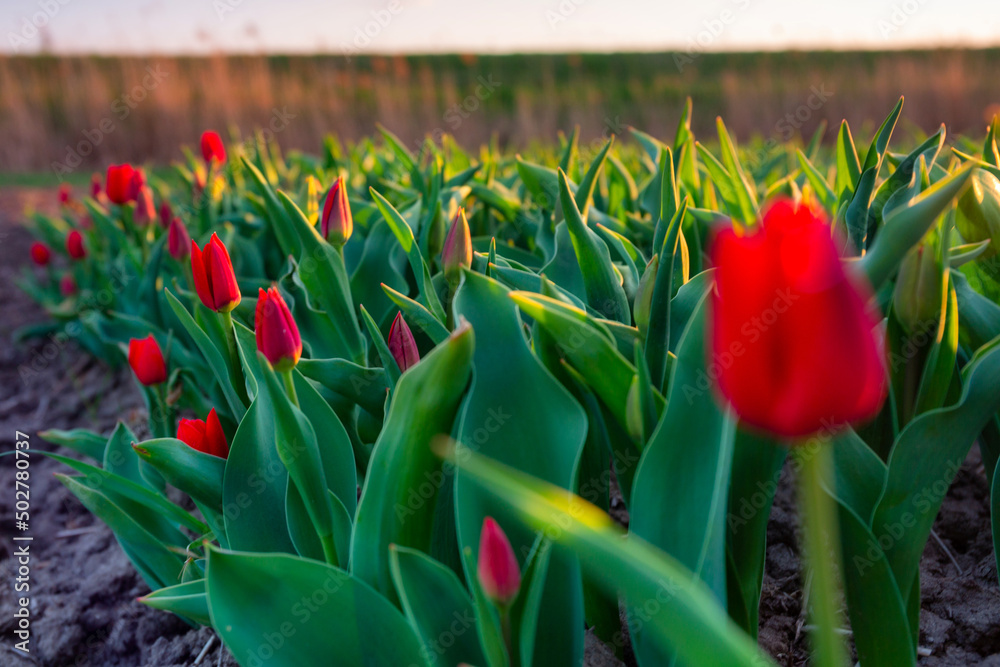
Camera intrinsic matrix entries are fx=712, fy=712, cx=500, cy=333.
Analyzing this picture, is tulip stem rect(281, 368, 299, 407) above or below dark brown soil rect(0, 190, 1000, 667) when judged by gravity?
above

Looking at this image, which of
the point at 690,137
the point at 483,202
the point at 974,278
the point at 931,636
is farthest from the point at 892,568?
the point at 483,202

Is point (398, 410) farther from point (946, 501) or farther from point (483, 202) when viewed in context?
point (483, 202)

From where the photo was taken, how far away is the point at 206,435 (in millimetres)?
930

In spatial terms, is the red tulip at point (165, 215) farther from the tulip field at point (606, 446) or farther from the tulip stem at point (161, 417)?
the tulip field at point (606, 446)

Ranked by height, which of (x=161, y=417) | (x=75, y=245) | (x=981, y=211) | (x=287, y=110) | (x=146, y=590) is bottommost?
(x=146, y=590)

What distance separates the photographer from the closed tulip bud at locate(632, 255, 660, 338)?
773mm

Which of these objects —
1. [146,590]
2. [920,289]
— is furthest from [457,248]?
[146,590]

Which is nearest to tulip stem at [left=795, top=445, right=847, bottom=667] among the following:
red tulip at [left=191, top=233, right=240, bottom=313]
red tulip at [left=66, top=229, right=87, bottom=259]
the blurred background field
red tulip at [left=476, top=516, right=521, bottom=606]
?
red tulip at [left=476, top=516, right=521, bottom=606]

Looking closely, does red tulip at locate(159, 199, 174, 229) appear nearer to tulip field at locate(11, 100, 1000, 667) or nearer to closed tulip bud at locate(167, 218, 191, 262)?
closed tulip bud at locate(167, 218, 191, 262)

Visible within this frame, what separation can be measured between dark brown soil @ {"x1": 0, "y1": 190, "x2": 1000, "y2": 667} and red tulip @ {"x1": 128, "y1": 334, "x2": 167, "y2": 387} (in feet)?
1.44

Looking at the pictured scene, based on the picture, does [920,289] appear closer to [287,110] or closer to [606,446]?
[606,446]

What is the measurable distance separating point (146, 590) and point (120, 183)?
1.29 meters

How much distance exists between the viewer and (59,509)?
1.90m

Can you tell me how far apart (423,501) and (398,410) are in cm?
13
